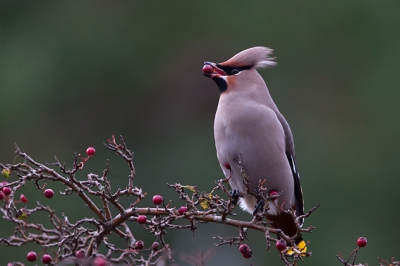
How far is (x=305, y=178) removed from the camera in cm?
866

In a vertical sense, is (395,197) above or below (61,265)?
below

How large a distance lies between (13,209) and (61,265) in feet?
1.37

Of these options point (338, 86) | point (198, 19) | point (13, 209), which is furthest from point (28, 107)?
point (13, 209)

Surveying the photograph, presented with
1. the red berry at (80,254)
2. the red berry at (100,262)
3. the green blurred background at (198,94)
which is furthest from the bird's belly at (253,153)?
the green blurred background at (198,94)

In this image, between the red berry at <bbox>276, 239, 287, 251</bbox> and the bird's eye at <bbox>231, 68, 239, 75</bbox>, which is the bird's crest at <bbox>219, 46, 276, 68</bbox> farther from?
the red berry at <bbox>276, 239, 287, 251</bbox>

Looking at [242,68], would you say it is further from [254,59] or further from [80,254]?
[80,254]

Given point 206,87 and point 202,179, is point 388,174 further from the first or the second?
point 206,87

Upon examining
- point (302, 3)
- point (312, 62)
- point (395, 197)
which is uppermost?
point (302, 3)

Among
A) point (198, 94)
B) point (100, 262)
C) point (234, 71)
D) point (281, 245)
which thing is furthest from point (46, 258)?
point (198, 94)

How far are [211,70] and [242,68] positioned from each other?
0.70ft

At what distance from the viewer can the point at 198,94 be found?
1102 cm

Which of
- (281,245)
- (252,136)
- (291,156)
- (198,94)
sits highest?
(252,136)

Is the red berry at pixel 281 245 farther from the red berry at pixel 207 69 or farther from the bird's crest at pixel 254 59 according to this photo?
the bird's crest at pixel 254 59

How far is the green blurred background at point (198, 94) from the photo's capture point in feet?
28.6
